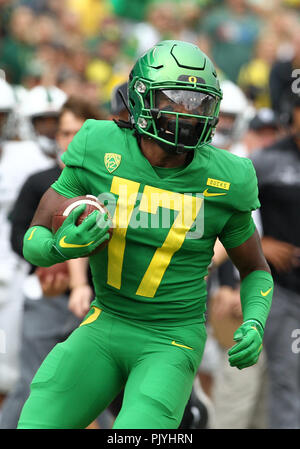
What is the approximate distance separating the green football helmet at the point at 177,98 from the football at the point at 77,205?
14.7 inches

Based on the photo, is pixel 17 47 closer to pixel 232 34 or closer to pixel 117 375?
pixel 232 34

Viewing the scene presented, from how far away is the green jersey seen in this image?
3182 mm

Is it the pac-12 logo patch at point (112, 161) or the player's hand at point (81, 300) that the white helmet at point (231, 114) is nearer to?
the player's hand at point (81, 300)

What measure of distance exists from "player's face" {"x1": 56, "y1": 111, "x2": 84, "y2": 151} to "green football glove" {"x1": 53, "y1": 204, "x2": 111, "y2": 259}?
2.08 meters

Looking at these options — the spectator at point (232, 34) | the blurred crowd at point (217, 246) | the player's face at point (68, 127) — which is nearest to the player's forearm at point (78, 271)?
the blurred crowd at point (217, 246)

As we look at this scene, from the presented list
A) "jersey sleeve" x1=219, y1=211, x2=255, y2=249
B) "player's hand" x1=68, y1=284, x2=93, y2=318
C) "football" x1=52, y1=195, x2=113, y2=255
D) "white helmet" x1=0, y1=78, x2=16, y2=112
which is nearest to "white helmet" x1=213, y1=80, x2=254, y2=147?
"white helmet" x1=0, y1=78, x2=16, y2=112

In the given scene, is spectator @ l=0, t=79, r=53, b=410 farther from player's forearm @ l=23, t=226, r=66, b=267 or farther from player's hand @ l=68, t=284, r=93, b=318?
player's forearm @ l=23, t=226, r=66, b=267

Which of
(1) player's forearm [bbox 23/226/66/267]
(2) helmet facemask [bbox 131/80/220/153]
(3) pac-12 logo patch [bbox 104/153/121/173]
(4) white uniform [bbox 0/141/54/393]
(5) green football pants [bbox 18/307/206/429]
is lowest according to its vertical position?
(4) white uniform [bbox 0/141/54/393]

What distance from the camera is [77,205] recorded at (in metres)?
3.01

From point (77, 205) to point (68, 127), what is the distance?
6.60 ft

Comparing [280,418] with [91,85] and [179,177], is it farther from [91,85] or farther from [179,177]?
[91,85]

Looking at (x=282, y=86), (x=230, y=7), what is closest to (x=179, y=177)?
(x=282, y=86)

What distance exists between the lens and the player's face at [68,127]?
4.92m

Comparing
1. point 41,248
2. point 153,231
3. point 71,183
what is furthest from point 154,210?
point 41,248
